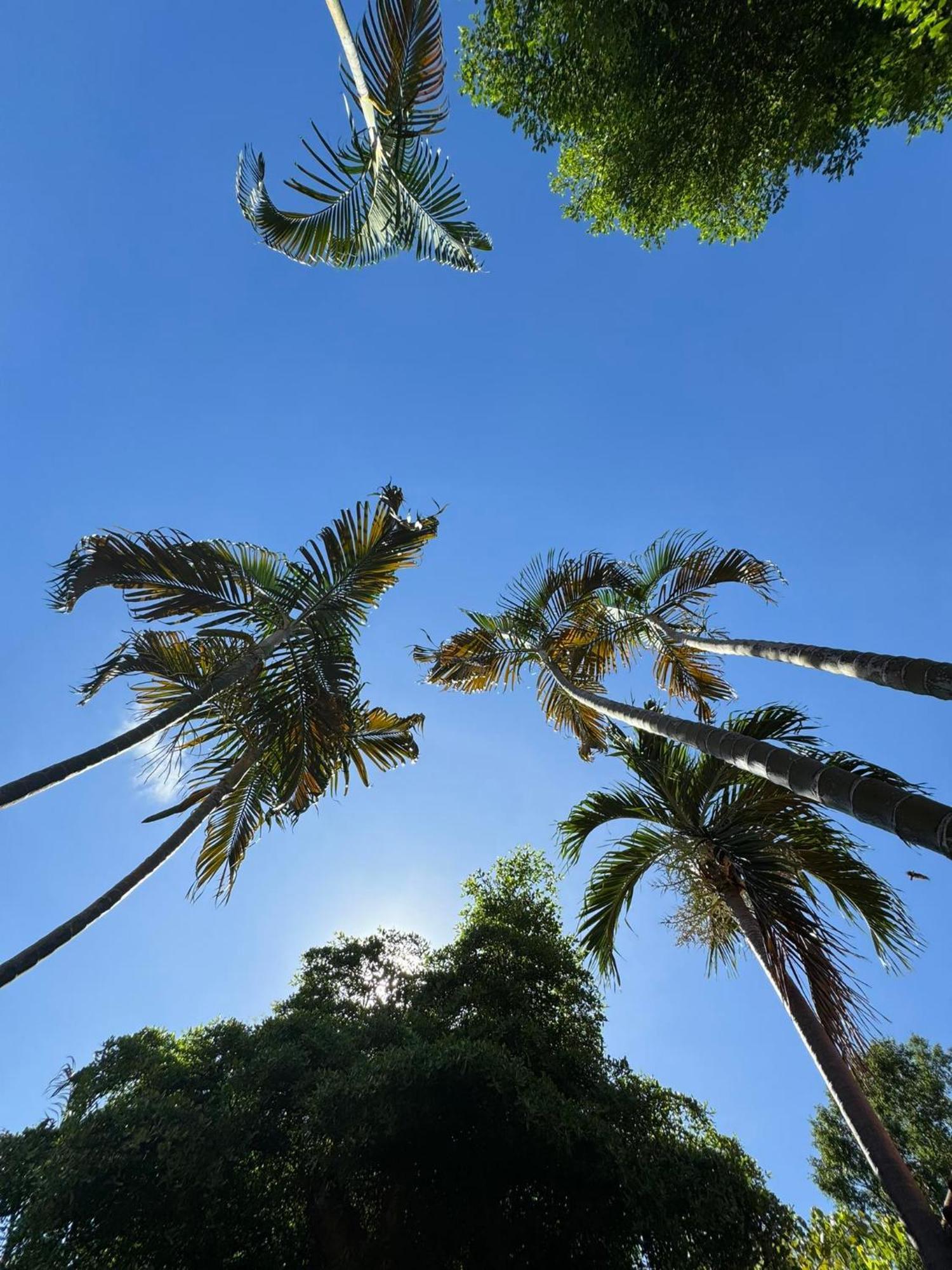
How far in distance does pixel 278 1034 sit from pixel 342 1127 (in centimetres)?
195

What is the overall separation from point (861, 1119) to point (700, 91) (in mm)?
9428

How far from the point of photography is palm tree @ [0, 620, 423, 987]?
622 cm

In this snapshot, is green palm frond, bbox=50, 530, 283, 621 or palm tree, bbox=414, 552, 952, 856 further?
palm tree, bbox=414, 552, 952, 856

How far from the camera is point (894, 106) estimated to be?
5070 mm

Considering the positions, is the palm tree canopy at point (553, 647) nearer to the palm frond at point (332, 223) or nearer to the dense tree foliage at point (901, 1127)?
the palm frond at point (332, 223)

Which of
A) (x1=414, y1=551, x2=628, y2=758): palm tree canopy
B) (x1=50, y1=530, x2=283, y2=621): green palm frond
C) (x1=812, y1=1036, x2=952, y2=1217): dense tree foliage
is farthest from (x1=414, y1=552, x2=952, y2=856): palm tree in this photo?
(x1=812, y1=1036, x2=952, y2=1217): dense tree foliage

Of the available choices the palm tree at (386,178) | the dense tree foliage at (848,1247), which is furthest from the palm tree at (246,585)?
the dense tree foliage at (848,1247)

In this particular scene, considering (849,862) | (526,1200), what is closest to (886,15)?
(849,862)

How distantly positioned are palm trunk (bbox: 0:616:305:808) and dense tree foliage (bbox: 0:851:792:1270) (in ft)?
16.0

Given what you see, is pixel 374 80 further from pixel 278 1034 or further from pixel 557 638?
pixel 278 1034

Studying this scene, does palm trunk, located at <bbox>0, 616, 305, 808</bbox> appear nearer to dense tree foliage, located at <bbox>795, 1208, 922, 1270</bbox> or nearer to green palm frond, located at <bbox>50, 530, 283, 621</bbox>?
green palm frond, located at <bbox>50, 530, 283, 621</bbox>

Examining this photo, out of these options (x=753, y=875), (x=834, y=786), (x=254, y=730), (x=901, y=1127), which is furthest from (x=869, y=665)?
(x=901, y=1127)

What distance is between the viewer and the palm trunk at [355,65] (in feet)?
12.8

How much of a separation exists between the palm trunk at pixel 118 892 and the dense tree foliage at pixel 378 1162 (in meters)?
3.37
